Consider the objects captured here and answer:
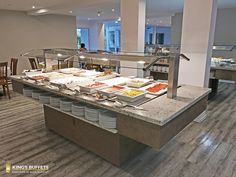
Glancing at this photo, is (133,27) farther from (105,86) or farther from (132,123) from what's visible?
(132,123)

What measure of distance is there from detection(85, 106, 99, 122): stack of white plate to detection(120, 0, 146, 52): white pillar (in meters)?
2.34

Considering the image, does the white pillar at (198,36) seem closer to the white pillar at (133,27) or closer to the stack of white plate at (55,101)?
the white pillar at (133,27)

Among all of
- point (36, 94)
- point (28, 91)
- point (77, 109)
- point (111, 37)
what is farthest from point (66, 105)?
point (111, 37)

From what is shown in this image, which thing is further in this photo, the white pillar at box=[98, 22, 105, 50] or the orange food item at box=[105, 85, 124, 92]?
the white pillar at box=[98, 22, 105, 50]

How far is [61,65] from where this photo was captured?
4.12 metres

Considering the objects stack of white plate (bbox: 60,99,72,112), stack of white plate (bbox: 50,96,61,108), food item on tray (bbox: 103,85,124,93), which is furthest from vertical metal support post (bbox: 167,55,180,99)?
stack of white plate (bbox: 50,96,61,108)

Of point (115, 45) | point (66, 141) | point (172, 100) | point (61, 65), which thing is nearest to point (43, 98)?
point (66, 141)

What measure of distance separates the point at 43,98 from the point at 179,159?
2.09 m

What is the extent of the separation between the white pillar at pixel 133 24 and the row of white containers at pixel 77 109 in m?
2.21

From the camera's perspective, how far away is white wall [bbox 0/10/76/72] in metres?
7.08

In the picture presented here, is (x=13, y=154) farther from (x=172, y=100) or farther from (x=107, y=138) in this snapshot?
(x=172, y=100)

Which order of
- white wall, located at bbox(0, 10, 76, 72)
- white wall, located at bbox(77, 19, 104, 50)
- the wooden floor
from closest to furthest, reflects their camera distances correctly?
the wooden floor < white wall, located at bbox(0, 10, 76, 72) < white wall, located at bbox(77, 19, 104, 50)

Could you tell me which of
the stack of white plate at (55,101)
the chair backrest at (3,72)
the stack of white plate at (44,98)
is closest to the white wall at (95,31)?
the chair backrest at (3,72)

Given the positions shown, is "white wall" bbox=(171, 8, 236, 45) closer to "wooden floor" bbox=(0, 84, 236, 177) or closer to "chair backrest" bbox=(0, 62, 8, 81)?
"wooden floor" bbox=(0, 84, 236, 177)
